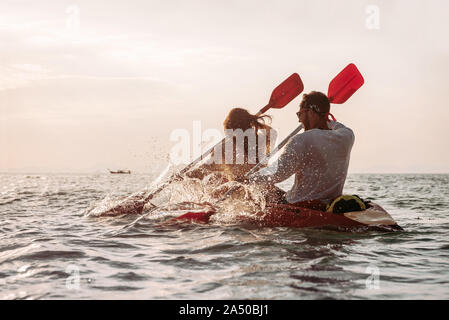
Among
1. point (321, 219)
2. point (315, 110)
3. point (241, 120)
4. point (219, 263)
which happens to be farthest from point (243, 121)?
point (219, 263)

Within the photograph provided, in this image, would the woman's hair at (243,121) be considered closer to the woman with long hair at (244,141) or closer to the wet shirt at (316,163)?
the woman with long hair at (244,141)

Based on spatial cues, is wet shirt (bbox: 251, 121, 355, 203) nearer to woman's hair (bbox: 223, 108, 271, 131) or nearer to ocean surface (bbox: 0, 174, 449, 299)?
ocean surface (bbox: 0, 174, 449, 299)

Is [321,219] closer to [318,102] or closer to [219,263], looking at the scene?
[318,102]

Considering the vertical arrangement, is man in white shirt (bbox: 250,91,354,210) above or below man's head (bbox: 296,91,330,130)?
below

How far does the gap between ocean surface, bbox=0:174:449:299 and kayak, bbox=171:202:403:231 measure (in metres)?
0.09

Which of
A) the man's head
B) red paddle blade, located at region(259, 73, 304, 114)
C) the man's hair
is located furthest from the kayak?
red paddle blade, located at region(259, 73, 304, 114)

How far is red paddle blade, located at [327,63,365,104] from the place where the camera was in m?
7.29

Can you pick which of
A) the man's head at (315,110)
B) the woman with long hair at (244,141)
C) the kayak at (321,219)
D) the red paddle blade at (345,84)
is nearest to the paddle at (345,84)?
the red paddle blade at (345,84)

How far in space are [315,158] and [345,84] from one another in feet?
7.24

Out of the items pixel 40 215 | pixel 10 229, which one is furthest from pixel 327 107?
pixel 40 215
